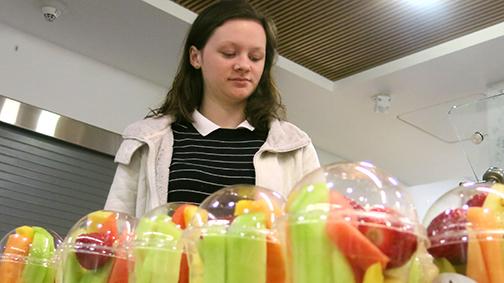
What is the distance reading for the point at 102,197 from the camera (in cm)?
258

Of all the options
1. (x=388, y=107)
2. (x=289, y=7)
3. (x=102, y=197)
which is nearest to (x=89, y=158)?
(x=102, y=197)

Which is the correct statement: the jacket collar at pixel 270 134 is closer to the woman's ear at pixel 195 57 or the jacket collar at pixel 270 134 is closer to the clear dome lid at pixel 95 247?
the woman's ear at pixel 195 57

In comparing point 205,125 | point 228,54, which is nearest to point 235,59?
point 228,54

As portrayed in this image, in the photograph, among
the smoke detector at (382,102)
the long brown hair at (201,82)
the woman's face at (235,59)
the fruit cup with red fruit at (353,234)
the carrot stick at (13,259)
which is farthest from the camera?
the smoke detector at (382,102)

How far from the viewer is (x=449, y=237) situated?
43cm

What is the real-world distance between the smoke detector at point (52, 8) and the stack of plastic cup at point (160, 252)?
1865 mm

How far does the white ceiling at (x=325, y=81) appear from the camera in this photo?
2295 millimetres

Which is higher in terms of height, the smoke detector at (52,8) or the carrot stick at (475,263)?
the smoke detector at (52,8)

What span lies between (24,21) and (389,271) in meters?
2.31

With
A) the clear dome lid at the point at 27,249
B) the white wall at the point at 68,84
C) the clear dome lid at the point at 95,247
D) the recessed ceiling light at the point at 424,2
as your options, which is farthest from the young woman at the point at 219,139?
the white wall at the point at 68,84

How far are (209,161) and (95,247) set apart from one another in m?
0.42

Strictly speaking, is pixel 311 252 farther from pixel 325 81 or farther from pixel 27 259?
pixel 325 81

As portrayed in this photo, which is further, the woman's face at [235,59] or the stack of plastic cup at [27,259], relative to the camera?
the woman's face at [235,59]

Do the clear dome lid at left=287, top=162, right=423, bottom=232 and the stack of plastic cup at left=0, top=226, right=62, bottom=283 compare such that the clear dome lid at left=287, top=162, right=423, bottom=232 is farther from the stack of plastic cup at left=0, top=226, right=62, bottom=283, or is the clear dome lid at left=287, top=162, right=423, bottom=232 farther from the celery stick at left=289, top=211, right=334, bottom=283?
the stack of plastic cup at left=0, top=226, right=62, bottom=283
